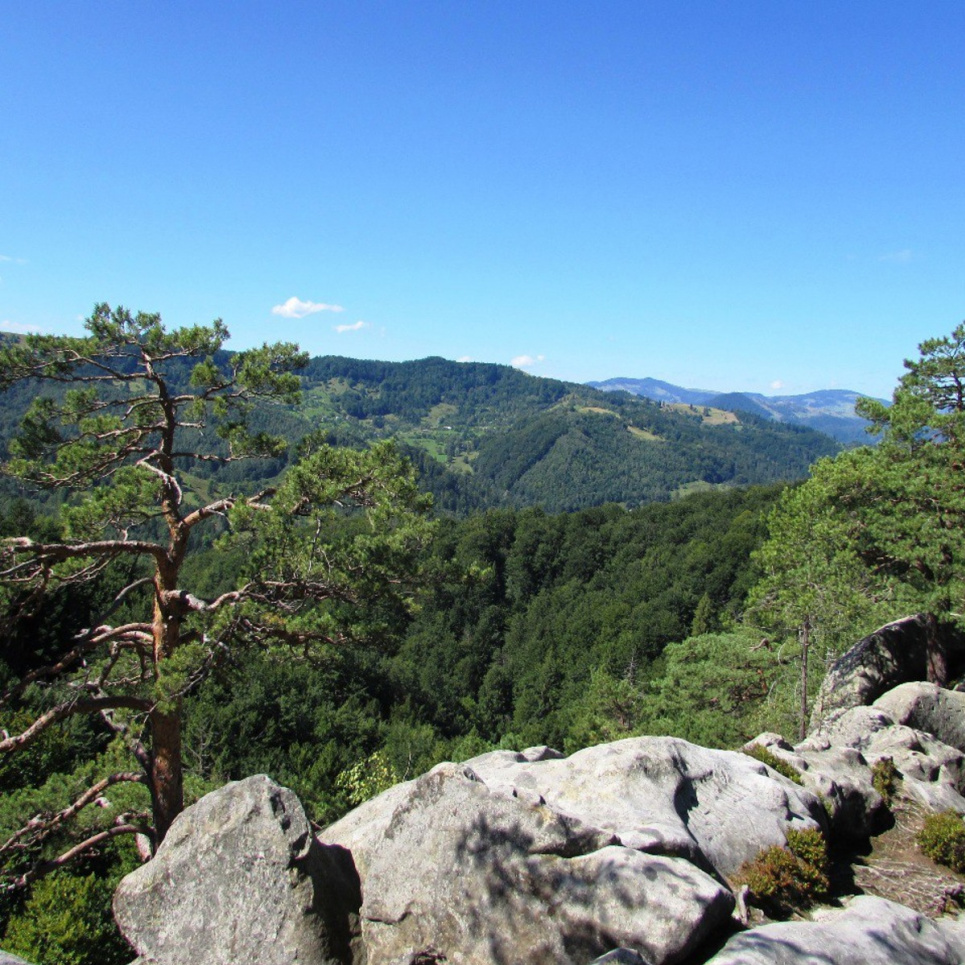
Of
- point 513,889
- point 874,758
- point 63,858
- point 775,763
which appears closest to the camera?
point 513,889

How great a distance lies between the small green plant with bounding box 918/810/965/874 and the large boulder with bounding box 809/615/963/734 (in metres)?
7.84

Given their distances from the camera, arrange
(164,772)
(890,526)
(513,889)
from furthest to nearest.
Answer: (890,526), (164,772), (513,889)

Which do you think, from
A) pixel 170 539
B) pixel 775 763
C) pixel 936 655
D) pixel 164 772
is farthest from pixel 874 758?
pixel 170 539

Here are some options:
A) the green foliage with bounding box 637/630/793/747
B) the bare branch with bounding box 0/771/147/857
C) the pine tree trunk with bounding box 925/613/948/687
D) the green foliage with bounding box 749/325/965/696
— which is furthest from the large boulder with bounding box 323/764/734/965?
the green foliage with bounding box 637/630/793/747

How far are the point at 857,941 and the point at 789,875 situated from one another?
1.40m

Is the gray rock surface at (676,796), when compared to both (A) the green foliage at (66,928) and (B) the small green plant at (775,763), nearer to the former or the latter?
(B) the small green plant at (775,763)

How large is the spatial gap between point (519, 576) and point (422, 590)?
82.0m

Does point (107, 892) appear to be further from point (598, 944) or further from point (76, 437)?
point (598, 944)

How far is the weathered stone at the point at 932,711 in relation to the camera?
14.6 m

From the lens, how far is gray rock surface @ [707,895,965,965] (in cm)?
577

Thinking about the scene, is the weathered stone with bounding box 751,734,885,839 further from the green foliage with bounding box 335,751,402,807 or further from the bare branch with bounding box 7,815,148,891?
the green foliage with bounding box 335,751,402,807

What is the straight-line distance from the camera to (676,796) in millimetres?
8914

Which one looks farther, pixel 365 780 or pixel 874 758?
pixel 365 780

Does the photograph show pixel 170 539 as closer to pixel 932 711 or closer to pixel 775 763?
pixel 775 763
